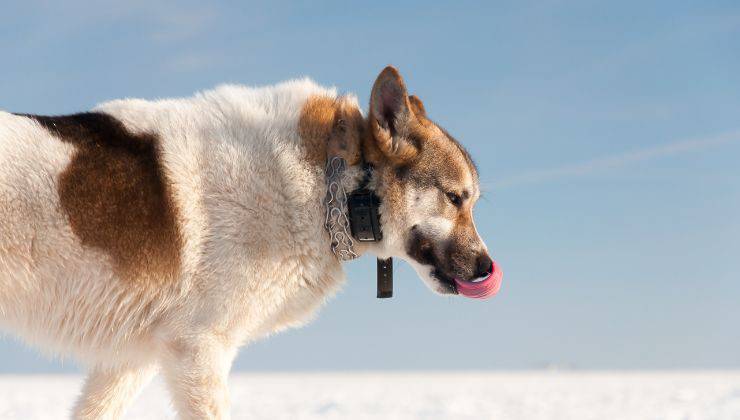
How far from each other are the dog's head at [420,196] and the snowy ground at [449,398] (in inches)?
184

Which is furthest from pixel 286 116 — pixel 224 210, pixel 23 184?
pixel 23 184

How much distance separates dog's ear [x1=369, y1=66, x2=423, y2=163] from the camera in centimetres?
615

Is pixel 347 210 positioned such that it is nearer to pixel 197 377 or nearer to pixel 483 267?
pixel 483 267

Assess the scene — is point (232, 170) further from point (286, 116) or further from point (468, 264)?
point (468, 264)

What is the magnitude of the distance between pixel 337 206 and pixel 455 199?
950 millimetres

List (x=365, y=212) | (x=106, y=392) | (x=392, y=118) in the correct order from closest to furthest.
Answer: (x=365, y=212)
(x=392, y=118)
(x=106, y=392)

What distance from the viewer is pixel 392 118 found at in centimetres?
631

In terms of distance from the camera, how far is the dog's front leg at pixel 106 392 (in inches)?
267

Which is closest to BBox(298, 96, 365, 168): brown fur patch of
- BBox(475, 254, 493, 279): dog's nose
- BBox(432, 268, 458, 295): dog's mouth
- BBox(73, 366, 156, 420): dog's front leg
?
BBox(432, 268, 458, 295): dog's mouth

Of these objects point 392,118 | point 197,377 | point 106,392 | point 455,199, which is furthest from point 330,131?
point 106,392

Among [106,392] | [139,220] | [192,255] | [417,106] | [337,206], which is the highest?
[417,106]

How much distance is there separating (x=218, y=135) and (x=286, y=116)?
580 millimetres

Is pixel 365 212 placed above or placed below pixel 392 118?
below

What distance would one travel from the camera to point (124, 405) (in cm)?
690
